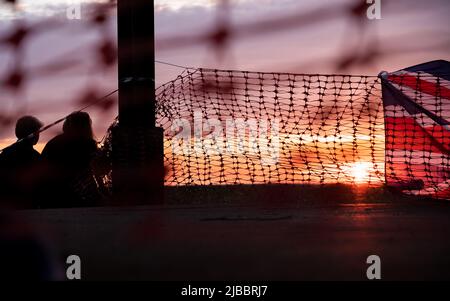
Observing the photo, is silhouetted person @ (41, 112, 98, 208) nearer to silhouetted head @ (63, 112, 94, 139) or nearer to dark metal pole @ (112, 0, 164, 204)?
silhouetted head @ (63, 112, 94, 139)

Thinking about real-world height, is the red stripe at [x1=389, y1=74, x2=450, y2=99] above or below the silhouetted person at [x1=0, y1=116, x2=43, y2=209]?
above

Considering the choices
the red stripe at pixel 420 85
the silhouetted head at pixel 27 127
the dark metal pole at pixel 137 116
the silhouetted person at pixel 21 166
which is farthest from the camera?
the red stripe at pixel 420 85

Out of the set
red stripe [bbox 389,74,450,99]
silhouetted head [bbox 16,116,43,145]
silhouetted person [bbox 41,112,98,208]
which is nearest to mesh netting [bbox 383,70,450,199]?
red stripe [bbox 389,74,450,99]

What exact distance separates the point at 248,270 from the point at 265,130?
4572 millimetres

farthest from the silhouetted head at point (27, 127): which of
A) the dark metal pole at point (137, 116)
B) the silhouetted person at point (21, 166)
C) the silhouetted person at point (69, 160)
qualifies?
the dark metal pole at point (137, 116)

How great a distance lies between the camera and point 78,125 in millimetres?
6734

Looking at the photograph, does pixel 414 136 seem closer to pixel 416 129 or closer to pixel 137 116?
pixel 416 129

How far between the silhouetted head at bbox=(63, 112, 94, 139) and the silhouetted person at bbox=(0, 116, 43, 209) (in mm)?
253

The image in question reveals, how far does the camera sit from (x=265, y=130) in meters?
7.19

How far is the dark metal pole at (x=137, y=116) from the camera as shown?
19.5ft

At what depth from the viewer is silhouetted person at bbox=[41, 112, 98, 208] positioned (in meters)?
6.71

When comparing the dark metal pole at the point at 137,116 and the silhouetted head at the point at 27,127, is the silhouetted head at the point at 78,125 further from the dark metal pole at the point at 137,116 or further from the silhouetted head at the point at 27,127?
the dark metal pole at the point at 137,116

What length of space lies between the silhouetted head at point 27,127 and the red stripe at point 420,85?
3.52 meters
